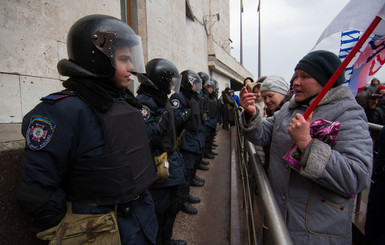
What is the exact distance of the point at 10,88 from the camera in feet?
7.18

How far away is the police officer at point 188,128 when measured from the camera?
3473 millimetres

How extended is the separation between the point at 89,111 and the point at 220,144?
7.13m

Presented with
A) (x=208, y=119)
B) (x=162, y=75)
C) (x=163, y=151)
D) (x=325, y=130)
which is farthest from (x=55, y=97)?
(x=208, y=119)

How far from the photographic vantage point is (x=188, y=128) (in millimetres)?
3820

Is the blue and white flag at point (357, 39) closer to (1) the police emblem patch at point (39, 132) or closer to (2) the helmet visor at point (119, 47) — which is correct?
(2) the helmet visor at point (119, 47)

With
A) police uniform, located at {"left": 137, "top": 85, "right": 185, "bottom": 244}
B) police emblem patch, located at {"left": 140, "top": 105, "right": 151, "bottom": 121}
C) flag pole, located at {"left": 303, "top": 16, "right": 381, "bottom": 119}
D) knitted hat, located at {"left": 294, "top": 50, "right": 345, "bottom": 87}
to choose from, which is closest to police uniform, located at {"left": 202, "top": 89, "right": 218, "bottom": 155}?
police uniform, located at {"left": 137, "top": 85, "right": 185, "bottom": 244}

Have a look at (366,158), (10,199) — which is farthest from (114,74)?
(366,158)

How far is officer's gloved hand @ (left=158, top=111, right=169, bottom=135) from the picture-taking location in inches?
89.0

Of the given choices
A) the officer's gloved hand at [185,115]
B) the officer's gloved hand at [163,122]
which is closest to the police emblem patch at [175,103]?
the officer's gloved hand at [185,115]

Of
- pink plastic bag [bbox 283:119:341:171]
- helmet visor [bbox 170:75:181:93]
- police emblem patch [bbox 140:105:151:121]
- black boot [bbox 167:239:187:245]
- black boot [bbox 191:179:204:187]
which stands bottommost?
black boot [bbox 167:239:187:245]

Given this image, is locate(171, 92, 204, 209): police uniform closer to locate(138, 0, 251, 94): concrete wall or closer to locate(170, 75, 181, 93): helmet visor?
locate(170, 75, 181, 93): helmet visor

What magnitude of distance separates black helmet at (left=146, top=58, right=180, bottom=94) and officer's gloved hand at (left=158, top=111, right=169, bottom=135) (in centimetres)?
56

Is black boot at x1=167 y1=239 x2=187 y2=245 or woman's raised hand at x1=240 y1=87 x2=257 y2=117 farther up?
woman's raised hand at x1=240 y1=87 x2=257 y2=117

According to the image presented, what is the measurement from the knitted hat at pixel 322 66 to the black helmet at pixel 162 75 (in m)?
1.77
